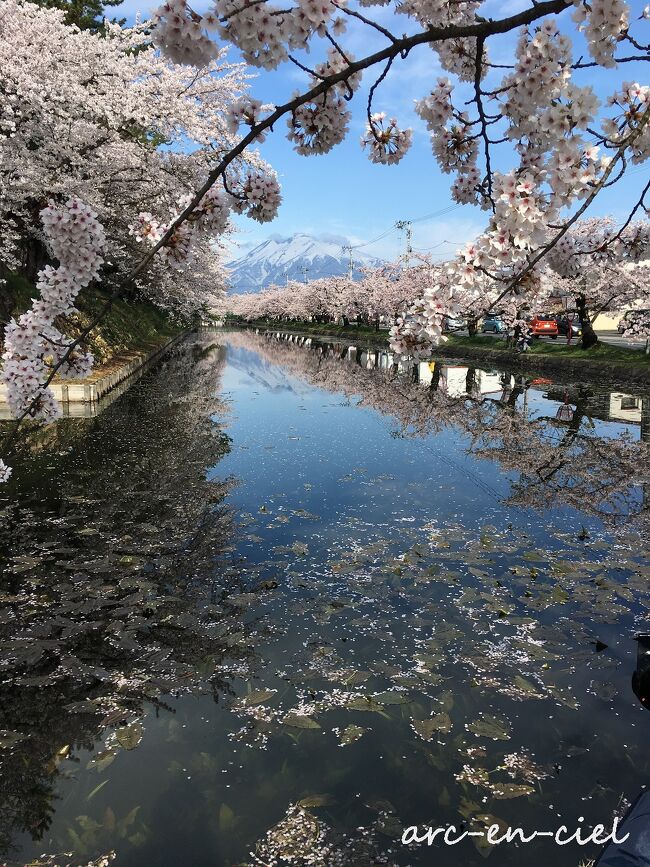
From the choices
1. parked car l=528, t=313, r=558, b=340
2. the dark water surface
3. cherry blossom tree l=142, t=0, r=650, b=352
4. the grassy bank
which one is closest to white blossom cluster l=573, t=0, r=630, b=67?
cherry blossom tree l=142, t=0, r=650, b=352

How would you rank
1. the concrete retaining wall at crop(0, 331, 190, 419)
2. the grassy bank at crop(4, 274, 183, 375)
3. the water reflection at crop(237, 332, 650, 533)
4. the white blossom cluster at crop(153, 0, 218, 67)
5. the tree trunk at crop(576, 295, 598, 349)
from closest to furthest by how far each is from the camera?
the white blossom cluster at crop(153, 0, 218, 67) → the water reflection at crop(237, 332, 650, 533) → the concrete retaining wall at crop(0, 331, 190, 419) → the grassy bank at crop(4, 274, 183, 375) → the tree trunk at crop(576, 295, 598, 349)

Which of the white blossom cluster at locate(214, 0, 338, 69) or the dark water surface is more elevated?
the white blossom cluster at locate(214, 0, 338, 69)

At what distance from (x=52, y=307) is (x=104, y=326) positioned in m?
21.8

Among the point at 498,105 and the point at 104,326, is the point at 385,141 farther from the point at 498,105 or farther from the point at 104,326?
the point at 104,326

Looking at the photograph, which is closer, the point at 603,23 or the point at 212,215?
the point at 603,23

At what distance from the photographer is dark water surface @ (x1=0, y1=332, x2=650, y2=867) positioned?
120 inches

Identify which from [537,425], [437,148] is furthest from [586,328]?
[437,148]

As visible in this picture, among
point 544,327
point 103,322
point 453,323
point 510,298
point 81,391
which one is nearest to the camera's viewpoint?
point 510,298

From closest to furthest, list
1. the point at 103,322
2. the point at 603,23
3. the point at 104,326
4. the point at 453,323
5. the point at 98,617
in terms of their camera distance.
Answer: the point at 603,23 → the point at 453,323 → the point at 98,617 → the point at 103,322 → the point at 104,326

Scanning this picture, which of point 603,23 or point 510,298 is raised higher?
point 603,23

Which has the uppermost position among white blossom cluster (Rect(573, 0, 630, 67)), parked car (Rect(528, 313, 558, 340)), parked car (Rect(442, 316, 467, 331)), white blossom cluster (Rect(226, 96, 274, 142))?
parked car (Rect(528, 313, 558, 340))

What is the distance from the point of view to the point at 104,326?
24078mm

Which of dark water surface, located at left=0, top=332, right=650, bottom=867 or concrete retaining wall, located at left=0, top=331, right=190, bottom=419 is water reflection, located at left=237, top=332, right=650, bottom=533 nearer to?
dark water surface, located at left=0, top=332, right=650, bottom=867

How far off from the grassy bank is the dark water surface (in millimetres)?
5165
